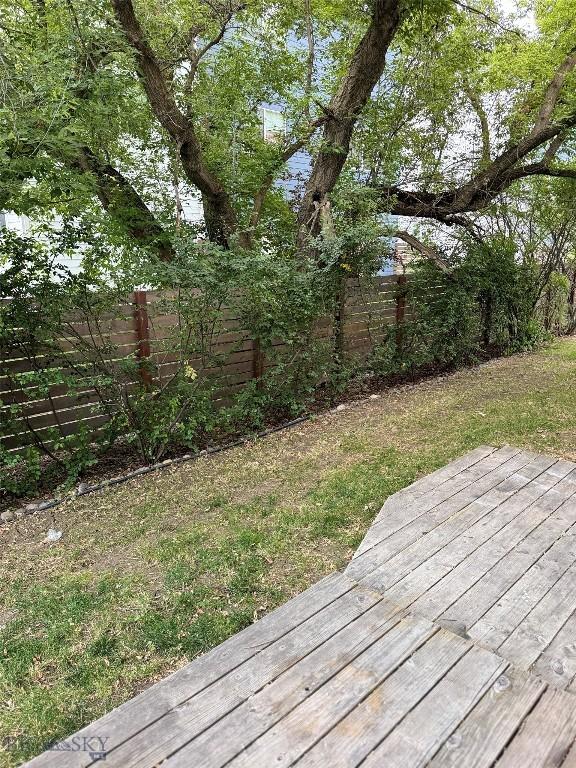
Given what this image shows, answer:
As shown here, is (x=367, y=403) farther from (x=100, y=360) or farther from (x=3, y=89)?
(x=3, y=89)

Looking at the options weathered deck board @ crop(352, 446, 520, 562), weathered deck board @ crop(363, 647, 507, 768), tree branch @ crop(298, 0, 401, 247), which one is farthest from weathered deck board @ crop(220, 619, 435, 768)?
tree branch @ crop(298, 0, 401, 247)

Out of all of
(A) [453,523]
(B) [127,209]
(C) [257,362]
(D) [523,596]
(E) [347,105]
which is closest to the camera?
(D) [523,596]

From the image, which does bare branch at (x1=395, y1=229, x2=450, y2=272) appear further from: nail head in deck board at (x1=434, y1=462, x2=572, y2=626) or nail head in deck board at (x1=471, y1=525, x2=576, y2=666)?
nail head in deck board at (x1=434, y1=462, x2=572, y2=626)

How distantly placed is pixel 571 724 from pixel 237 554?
1.74 m

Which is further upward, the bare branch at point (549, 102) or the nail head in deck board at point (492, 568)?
the bare branch at point (549, 102)

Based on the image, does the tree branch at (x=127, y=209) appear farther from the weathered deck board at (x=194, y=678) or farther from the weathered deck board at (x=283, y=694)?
the weathered deck board at (x=283, y=694)

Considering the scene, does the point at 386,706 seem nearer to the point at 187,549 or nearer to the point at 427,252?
the point at 187,549

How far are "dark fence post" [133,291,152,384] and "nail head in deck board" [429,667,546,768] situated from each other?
363 cm

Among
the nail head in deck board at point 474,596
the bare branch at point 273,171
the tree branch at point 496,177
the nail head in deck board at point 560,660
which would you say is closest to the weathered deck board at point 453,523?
the nail head in deck board at point 474,596

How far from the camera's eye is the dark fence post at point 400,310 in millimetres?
7121

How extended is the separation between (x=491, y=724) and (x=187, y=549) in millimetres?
1860

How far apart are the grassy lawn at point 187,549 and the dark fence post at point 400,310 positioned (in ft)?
6.21

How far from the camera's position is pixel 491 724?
1506mm

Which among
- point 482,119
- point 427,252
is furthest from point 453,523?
point 482,119
